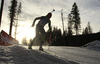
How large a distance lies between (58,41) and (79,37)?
11.1m

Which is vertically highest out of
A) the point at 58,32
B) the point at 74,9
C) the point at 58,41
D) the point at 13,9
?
the point at 74,9

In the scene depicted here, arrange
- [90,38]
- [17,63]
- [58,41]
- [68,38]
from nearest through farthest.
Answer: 1. [17,63]
2. [90,38]
3. [68,38]
4. [58,41]

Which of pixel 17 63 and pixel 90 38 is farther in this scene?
pixel 90 38

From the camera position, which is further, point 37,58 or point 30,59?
point 37,58

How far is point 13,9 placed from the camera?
28.0 meters

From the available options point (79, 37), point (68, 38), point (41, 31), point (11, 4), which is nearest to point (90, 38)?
point (79, 37)

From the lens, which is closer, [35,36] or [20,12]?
[35,36]

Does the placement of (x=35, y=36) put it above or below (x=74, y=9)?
below

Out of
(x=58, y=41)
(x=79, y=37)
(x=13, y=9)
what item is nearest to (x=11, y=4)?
(x=13, y=9)

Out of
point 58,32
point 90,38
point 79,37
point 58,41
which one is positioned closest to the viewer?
point 90,38

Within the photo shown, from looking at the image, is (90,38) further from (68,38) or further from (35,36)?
(35,36)

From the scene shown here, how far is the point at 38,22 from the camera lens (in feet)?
18.1

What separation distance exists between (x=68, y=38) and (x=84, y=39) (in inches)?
241

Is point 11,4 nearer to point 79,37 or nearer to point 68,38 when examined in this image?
point 68,38
